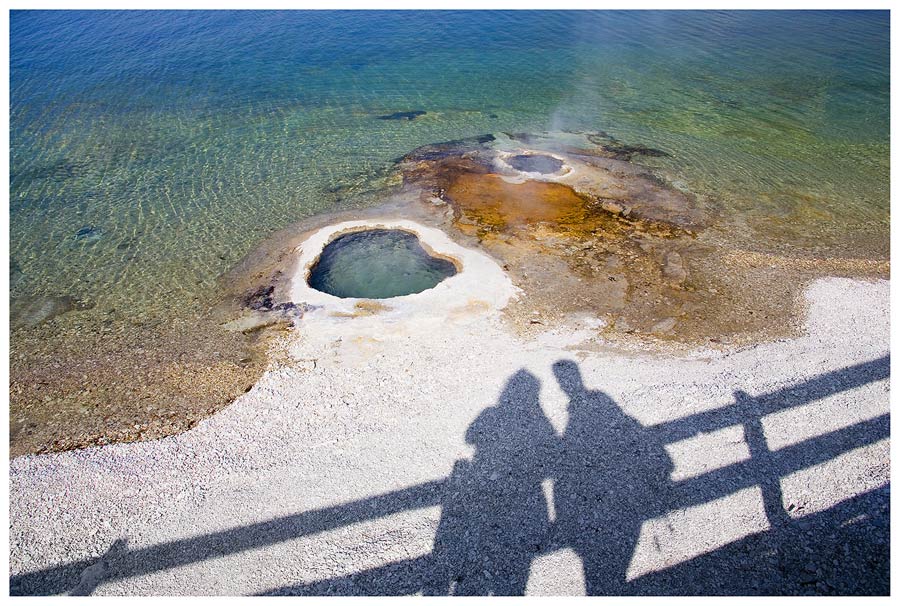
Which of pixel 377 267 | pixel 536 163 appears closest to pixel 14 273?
pixel 377 267

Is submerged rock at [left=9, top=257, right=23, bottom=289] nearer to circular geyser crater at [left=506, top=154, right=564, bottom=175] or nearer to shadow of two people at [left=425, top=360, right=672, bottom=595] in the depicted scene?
shadow of two people at [left=425, top=360, right=672, bottom=595]

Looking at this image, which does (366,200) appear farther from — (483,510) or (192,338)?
(483,510)

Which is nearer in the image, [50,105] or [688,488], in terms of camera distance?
[688,488]

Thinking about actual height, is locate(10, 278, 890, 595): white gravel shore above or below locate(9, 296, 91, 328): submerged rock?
below

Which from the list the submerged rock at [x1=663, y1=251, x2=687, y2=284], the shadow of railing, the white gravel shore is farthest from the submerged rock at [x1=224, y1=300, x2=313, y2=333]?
the submerged rock at [x1=663, y1=251, x2=687, y2=284]

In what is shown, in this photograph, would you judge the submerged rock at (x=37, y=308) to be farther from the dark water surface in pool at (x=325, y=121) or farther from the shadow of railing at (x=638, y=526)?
the shadow of railing at (x=638, y=526)

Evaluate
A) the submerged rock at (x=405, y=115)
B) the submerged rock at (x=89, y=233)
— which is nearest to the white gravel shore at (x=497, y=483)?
the submerged rock at (x=89, y=233)

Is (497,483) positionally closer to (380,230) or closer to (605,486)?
(605,486)

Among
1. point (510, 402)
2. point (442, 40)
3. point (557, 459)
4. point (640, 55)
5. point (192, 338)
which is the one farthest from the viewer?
point (442, 40)

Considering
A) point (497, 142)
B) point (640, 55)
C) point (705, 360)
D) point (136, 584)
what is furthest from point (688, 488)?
point (640, 55)
